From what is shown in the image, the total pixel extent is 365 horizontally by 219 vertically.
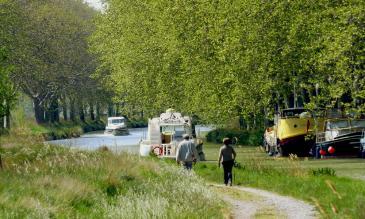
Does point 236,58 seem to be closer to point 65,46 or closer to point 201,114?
point 201,114

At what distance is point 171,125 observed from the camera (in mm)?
51344

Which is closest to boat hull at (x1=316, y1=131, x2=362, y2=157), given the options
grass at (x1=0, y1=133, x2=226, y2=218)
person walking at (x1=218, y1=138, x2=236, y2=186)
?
person walking at (x1=218, y1=138, x2=236, y2=186)

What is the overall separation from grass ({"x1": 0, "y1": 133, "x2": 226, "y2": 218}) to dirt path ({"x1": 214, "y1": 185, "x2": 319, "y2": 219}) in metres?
0.78

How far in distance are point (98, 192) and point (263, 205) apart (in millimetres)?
4413

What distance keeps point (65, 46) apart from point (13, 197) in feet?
242

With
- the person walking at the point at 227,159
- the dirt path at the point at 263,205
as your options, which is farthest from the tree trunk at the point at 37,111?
the dirt path at the point at 263,205

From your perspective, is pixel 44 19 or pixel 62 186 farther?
pixel 44 19

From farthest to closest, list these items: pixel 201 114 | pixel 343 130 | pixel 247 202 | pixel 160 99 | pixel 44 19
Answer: pixel 44 19 → pixel 160 99 → pixel 201 114 → pixel 343 130 → pixel 247 202

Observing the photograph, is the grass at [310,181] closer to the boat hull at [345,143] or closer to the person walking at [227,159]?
the person walking at [227,159]

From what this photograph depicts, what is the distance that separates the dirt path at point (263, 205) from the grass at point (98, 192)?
2.55ft

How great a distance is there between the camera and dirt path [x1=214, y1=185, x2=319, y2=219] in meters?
20.5

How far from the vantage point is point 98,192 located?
70.9ft

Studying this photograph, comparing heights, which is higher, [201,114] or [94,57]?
[94,57]

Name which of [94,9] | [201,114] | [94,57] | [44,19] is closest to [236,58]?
[201,114]
